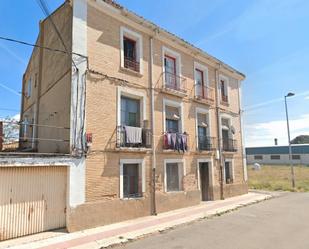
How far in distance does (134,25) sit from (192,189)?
927 centimetres

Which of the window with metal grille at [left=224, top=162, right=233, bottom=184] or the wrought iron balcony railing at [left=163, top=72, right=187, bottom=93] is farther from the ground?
the wrought iron balcony railing at [left=163, top=72, right=187, bottom=93]

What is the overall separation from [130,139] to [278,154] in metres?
64.7

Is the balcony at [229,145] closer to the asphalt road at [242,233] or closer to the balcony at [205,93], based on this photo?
the balcony at [205,93]

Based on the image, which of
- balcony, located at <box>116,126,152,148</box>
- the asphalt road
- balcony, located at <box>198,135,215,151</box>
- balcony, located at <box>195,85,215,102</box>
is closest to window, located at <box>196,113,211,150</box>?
balcony, located at <box>198,135,215,151</box>

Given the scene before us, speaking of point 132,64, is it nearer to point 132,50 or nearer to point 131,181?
point 132,50

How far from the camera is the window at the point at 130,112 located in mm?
12383

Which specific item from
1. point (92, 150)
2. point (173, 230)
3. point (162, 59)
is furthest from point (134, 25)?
point (173, 230)

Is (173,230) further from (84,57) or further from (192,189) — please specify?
(84,57)

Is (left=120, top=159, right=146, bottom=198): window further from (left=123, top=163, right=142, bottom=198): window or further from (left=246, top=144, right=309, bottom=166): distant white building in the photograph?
(left=246, top=144, right=309, bottom=166): distant white building

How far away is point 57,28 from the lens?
41.8ft

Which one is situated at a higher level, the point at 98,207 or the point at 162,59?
the point at 162,59

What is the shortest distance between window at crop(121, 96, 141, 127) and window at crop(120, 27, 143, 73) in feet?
5.28

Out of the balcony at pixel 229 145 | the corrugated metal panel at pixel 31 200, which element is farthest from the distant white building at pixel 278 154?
the corrugated metal panel at pixel 31 200

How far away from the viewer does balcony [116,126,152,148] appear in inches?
452
